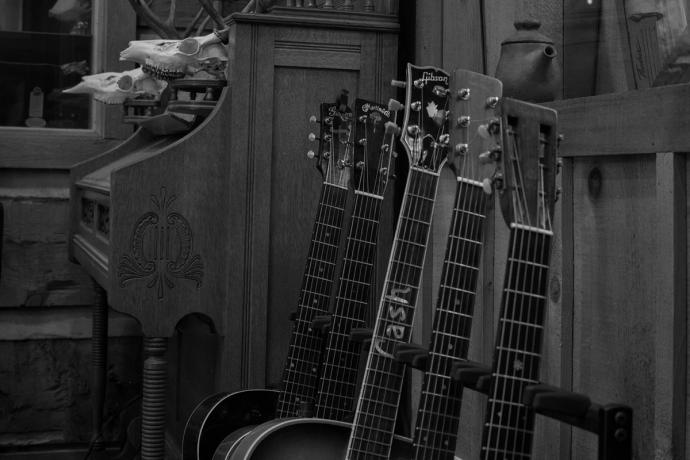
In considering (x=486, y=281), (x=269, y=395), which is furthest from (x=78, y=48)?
(x=486, y=281)

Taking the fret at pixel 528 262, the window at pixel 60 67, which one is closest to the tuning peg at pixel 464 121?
the fret at pixel 528 262

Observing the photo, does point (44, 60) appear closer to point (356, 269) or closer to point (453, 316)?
point (356, 269)

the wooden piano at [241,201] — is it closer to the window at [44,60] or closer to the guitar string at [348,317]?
the guitar string at [348,317]

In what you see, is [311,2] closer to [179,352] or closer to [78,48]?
[179,352]

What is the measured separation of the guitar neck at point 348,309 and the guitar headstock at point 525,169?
712 mm

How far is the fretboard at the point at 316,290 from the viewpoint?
2277 millimetres

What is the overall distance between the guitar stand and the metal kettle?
2.30 feet

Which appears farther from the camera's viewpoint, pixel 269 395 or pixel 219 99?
pixel 219 99

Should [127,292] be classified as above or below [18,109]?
below

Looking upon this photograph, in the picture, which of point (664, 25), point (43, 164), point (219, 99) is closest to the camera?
point (664, 25)

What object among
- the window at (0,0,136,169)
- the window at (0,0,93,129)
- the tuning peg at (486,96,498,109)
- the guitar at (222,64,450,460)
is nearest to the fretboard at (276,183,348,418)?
the guitar at (222,64,450,460)

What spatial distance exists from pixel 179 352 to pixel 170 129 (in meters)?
0.88

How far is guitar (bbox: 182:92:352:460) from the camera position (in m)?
2.29

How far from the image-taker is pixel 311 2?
9.12 feet
